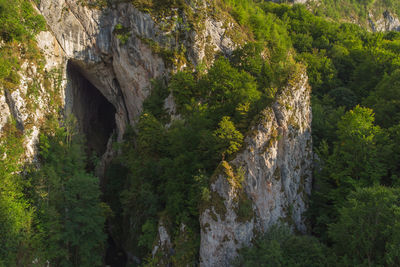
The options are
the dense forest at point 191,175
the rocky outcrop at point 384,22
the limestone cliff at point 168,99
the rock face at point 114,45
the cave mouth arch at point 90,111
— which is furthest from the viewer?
the rocky outcrop at point 384,22

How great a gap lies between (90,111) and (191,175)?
23981mm

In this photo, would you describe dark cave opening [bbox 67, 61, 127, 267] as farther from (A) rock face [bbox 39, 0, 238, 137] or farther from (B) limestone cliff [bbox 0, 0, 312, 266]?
(A) rock face [bbox 39, 0, 238, 137]

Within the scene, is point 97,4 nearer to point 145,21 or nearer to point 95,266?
point 145,21

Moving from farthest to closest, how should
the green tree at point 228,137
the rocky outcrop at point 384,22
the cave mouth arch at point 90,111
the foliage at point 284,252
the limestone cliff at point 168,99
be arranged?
1. the rocky outcrop at point 384,22
2. the cave mouth arch at point 90,111
3. the green tree at point 228,137
4. the limestone cliff at point 168,99
5. the foliage at point 284,252

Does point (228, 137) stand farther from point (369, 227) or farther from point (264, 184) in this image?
point (369, 227)

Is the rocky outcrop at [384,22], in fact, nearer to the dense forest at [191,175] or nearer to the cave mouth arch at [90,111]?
the dense forest at [191,175]

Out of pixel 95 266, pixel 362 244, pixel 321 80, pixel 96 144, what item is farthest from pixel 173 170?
pixel 321 80

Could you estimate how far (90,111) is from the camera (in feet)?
121

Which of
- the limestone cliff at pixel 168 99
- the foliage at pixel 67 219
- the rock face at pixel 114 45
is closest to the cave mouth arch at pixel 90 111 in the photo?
the limestone cliff at pixel 168 99

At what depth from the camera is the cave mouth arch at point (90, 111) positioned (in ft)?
103

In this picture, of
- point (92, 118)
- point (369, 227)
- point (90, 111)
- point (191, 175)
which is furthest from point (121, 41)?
point (369, 227)

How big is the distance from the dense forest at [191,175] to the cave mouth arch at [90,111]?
4947 mm

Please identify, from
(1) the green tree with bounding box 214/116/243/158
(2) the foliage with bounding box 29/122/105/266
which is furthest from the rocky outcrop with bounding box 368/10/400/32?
(2) the foliage with bounding box 29/122/105/266

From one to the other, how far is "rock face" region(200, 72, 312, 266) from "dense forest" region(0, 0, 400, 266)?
61 cm
